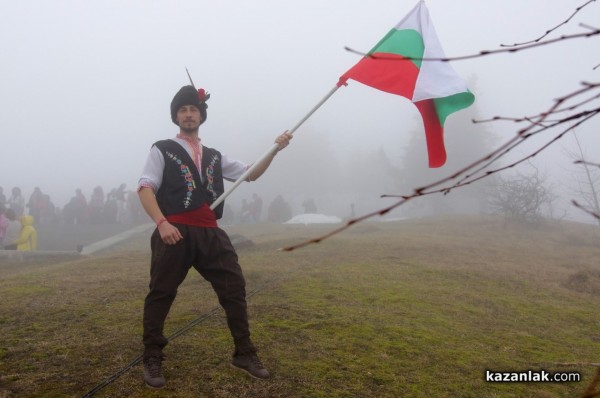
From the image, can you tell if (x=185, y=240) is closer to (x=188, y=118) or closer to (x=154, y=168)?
(x=154, y=168)

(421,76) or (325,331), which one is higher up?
(421,76)

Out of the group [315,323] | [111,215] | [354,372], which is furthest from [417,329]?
[111,215]

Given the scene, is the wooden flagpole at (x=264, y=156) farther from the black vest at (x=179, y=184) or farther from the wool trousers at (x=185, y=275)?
the wool trousers at (x=185, y=275)

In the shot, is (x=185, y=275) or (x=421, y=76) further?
(x=421, y=76)

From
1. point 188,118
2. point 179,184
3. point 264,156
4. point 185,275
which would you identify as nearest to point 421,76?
point 264,156

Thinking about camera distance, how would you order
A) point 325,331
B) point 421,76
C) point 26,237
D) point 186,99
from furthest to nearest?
point 26,237 → point 325,331 → point 186,99 → point 421,76

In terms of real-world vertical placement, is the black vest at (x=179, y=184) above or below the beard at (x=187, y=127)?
below

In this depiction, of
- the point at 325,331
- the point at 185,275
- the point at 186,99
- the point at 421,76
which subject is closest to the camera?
the point at 185,275

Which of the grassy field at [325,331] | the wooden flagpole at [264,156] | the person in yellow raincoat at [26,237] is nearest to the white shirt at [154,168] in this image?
the wooden flagpole at [264,156]

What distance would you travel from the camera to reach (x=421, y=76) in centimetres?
338

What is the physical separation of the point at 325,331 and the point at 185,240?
159 cm

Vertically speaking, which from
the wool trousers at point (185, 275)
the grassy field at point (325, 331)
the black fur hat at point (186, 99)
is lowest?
the grassy field at point (325, 331)

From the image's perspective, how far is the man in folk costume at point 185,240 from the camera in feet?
9.81

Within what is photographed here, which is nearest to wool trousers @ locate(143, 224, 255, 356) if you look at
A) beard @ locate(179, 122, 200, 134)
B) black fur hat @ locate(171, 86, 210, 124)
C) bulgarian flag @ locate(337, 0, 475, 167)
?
beard @ locate(179, 122, 200, 134)
